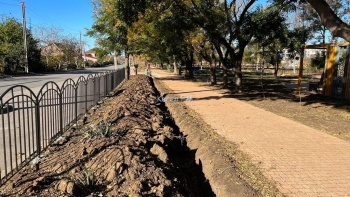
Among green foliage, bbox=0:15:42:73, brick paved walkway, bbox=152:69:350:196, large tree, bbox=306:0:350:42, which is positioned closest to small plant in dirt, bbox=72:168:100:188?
brick paved walkway, bbox=152:69:350:196

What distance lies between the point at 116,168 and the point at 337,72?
14783 millimetres

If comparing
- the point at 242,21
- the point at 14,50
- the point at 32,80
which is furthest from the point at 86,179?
the point at 14,50

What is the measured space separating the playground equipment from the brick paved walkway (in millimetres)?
6703

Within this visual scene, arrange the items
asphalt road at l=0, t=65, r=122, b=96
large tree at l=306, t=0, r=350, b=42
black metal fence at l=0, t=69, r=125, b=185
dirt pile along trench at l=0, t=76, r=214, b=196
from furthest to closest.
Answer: asphalt road at l=0, t=65, r=122, b=96
large tree at l=306, t=0, r=350, b=42
black metal fence at l=0, t=69, r=125, b=185
dirt pile along trench at l=0, t=76, r=214, b=196

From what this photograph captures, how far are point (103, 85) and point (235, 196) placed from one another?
1036 centimetres

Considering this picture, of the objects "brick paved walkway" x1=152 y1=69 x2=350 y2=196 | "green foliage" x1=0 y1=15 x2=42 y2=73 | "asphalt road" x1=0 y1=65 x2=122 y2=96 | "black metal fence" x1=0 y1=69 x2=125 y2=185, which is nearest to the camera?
"brick paved walkway" x1=152 y1=69 x2=350 y2=196

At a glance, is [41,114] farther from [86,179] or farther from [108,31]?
[108,31]

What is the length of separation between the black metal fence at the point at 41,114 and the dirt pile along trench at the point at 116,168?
1.09 feet

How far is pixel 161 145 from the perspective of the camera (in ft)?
18.0

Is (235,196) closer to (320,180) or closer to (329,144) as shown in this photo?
(320,180)

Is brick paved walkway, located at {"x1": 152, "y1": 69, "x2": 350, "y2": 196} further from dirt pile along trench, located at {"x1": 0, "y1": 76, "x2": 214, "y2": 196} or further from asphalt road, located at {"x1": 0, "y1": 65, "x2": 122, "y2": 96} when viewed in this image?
asphalt road, located at {"x1": 0, "y1": 65, "x2": 122, "y2": 96}

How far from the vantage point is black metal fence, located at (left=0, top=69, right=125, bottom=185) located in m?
4.81

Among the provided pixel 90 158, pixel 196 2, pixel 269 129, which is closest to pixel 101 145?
pixel 90 158

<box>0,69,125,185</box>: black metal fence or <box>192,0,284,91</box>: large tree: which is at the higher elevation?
<box>192,0,284,91</box>: large tree
